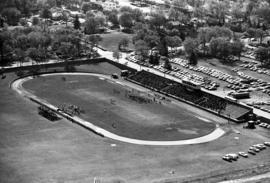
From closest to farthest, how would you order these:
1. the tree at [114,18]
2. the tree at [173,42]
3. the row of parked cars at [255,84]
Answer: the row of parked cars at [255,84] → the tree at [173,42] → the tree at [114,18]

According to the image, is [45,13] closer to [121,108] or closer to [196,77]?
[196,77]

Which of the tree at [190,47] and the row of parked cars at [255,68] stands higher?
the tree at [190,47]

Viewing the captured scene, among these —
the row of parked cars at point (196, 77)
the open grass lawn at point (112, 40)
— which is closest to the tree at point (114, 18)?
the open grass lawn at point (112, 40)

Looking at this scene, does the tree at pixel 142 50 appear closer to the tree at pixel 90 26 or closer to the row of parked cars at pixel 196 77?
the row of parked cars at pixel 196 77

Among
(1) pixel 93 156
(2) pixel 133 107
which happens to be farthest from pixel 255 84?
(1) pixel 93 156

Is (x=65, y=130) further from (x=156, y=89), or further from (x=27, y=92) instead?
(x=156, y=89)
